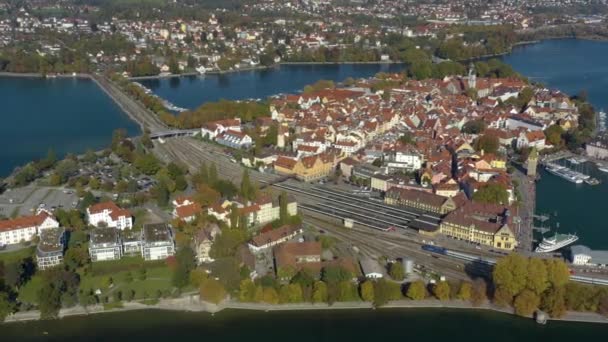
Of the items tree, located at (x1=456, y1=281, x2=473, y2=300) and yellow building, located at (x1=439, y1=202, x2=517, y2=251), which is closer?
tree, located at (x1=456, y1=281, x2=473, y2=300)

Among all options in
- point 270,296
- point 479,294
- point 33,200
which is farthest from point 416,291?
point 33,200

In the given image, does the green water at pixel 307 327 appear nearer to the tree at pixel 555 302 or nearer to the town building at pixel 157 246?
the tree at pixel 555 302

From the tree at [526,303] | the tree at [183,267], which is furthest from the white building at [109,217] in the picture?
the tree at [526,303]

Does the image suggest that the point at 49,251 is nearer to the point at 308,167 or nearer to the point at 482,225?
the point at 308,167

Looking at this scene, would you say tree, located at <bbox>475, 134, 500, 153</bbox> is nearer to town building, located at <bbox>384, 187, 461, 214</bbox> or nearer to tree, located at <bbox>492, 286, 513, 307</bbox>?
town building, located at <bbox>384, 187, 461, 214</bbox>

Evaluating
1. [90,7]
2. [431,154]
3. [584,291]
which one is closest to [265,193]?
[431,154]

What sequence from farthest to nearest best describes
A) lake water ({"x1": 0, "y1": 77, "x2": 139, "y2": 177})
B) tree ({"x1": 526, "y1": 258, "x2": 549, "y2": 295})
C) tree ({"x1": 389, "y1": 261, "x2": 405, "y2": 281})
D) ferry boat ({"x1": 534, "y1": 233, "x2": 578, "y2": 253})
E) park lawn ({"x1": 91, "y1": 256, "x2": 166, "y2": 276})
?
1. lake water ({"x1": 0, "y1": 77, "x2": 139, "y2": 177})
2. ferry boat ({"x1": 534, "y1": 233, "x2": 578, "y2": 253})
3. park lawn ({"x1": 91, "y1": 256, "x2": 166, "y2": 276})
4. tree ({"x1": 389, "y1": 261, "x2": 405, "y2": 281})
5. tree ({"x1": 526, "y1": 258, "x2": 549, "y2": 295})

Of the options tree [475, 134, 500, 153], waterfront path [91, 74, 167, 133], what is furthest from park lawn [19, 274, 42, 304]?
tree [475, 134, 500, 153]
